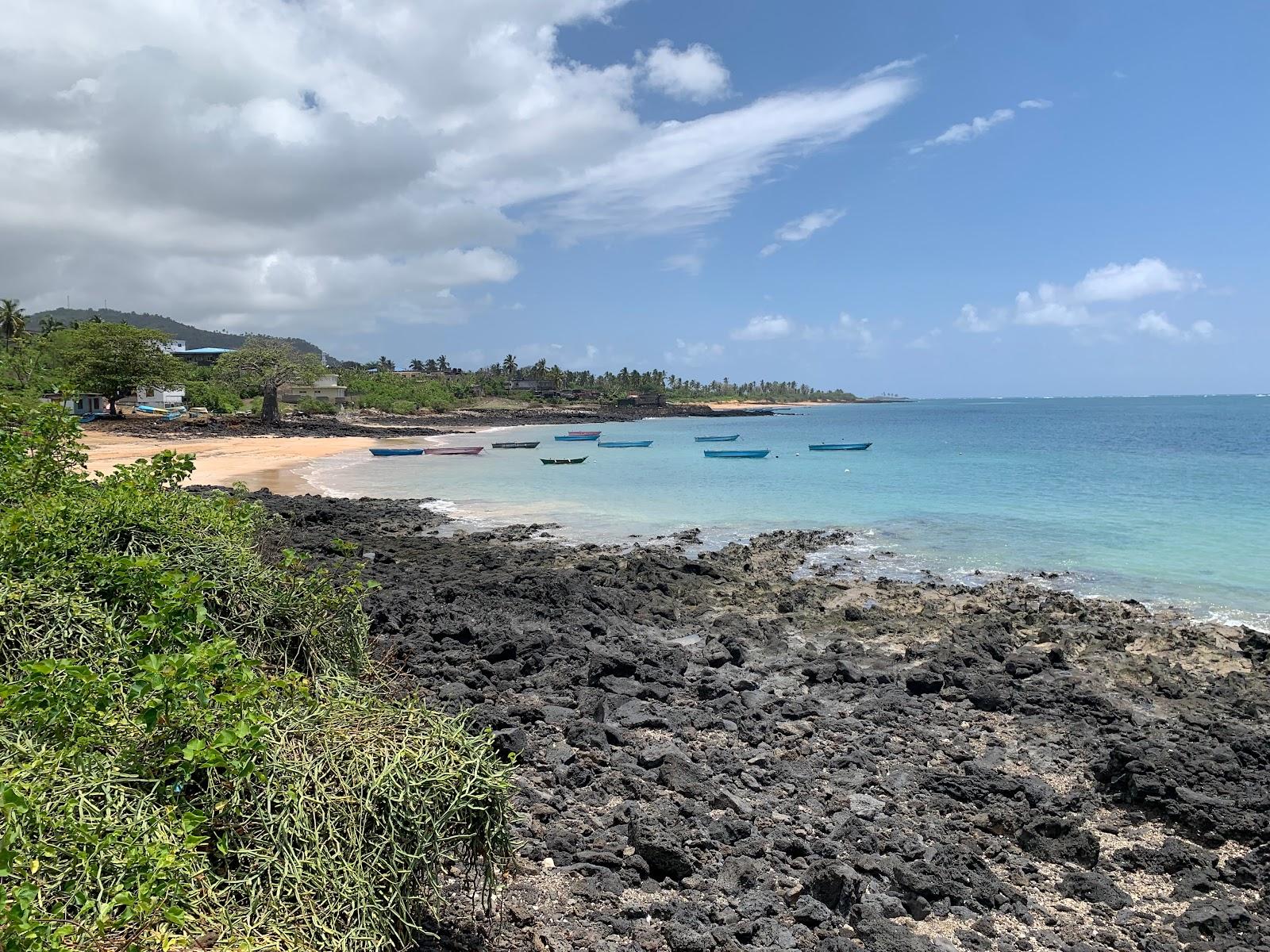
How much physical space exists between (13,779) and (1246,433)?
9267cm

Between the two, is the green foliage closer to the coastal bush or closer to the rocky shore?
the rocky shore

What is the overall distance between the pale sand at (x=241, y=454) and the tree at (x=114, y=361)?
37.0ft

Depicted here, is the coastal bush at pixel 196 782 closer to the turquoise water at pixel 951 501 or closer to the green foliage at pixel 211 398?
Result: the turquoise water at pixel 951 501

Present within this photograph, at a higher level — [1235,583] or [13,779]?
[13,779]

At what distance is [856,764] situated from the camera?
7090 millimetres

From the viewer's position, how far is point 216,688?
12.4 ft

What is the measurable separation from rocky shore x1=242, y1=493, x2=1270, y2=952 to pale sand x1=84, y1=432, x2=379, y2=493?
22356 mm

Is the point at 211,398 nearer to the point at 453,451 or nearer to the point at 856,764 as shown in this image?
the point at 453,451

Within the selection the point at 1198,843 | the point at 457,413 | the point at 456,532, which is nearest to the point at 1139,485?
the point at 456,532

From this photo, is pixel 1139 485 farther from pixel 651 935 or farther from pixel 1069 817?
pixel 651 935

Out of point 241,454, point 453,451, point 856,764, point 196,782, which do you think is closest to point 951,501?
point 856,764

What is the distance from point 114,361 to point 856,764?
69.6 metres

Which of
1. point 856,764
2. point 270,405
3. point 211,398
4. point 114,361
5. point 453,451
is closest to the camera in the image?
point 856,764

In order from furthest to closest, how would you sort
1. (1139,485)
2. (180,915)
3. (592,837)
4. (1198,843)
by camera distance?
(1139,485) < (1198,843) < (592,837) < (180,915)
